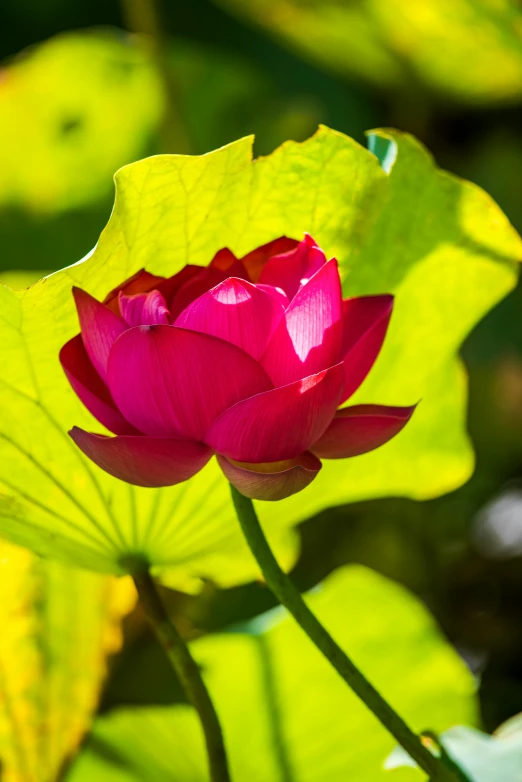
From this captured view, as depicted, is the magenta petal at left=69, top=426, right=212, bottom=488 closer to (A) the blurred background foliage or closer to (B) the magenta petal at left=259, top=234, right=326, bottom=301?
(B) the magenta petal at left=259, top=234, right=326, bottom=301

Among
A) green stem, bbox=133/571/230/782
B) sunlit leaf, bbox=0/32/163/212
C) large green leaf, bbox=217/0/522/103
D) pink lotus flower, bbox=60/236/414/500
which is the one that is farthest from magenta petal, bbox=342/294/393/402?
sunlit leaf, bbox=0/32/163/212

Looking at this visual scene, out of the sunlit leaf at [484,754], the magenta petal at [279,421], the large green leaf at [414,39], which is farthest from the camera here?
the large green leaf at [414,39]

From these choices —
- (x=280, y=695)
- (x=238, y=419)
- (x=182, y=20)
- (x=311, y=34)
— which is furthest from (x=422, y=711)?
(x=182, y=20)

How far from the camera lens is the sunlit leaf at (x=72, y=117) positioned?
96cm

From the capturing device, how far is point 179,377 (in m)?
0.30

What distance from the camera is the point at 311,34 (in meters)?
0.98

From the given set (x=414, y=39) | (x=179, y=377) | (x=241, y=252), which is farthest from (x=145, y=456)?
(x=414, y=39)

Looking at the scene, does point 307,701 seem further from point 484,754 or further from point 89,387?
point 89,387

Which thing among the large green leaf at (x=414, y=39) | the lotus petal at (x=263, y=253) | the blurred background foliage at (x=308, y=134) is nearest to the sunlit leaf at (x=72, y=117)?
the blurred background foliage at (x=308, y=134)

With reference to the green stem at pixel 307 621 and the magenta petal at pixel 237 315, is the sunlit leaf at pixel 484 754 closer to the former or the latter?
Result: the green stem at pixel 307 621

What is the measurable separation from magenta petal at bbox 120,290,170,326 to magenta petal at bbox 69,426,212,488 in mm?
46

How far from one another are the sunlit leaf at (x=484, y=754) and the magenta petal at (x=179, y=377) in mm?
220

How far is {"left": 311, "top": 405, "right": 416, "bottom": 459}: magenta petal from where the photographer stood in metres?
0.33

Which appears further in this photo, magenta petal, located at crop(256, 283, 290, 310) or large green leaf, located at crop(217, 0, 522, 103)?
large green leaf, located at crop(217, 0, 522, 103)
